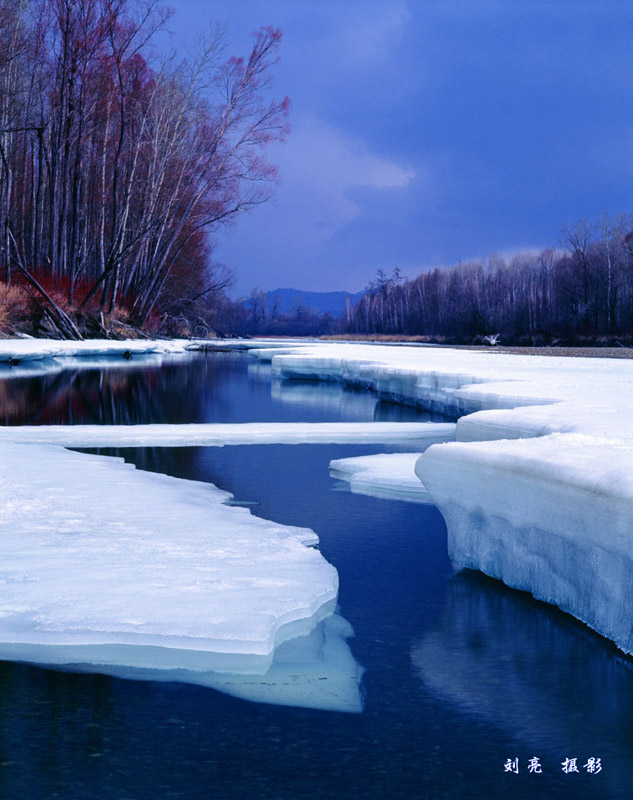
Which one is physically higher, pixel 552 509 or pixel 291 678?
pixel 552 509

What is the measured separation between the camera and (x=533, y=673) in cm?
244

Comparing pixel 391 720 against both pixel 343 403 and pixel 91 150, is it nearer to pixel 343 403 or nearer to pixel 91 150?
pixel 343 403

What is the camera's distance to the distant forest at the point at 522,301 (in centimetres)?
4362

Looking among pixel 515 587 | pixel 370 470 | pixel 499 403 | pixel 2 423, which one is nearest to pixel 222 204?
pixel 2 423

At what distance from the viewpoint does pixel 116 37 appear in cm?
2062

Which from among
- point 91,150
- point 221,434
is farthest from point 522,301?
point 221,434

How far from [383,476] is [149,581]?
236cm

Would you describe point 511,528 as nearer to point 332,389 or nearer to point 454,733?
point 454,733

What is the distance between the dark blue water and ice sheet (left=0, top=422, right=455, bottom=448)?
3.38 meters

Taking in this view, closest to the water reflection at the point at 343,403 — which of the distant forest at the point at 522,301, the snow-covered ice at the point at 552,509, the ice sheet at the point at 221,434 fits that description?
the ice sheet at the point at 221,434

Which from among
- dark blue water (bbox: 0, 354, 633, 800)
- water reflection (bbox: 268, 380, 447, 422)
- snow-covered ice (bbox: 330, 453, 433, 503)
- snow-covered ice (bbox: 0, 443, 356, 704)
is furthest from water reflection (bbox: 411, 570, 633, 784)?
water reflection (bbox: 268, 380, 447, 422)

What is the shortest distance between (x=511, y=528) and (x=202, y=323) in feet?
103

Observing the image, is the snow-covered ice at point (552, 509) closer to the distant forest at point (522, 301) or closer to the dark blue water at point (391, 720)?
the dark blue water at point (391, 720)

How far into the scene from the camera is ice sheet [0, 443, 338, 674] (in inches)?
88.4
